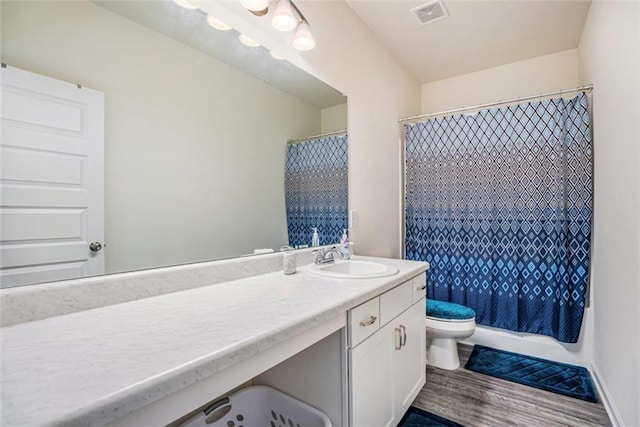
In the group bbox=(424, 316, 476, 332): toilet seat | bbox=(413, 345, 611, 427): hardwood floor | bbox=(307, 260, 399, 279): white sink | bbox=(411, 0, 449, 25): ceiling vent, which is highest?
bbox=(411, 0, 449, 25): ceiling vent

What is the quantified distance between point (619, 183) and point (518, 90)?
1.62 meters

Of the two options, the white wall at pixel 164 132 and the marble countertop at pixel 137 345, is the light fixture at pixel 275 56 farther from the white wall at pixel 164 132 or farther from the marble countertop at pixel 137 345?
the marble countertop at pixel 137 345

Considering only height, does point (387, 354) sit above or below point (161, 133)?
below

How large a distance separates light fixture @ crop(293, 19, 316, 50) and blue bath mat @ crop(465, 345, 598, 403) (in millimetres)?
2283

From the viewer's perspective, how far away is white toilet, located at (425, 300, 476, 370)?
78.9 inches

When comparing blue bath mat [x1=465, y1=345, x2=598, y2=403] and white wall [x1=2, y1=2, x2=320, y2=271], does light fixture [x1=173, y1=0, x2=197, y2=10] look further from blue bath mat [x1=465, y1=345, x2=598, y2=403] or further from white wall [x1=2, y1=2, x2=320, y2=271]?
blue bath mat [x1=465, y1=345, x2=598, y2=403]

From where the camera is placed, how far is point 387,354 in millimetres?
1344

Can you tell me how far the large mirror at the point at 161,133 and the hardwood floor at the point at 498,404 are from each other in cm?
130

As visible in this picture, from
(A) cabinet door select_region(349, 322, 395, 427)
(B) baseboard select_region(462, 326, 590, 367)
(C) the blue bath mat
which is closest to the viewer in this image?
(A) cabinet door select_region(349, 322, 395, 427)

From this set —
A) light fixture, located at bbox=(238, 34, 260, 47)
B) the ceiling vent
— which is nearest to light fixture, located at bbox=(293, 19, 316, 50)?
light fixture, located at bbox=(238, 34, 260, 47)

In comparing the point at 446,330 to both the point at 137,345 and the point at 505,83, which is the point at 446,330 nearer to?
the point at 137,345

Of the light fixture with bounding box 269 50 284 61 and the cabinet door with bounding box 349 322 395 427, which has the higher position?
the light fixture with bounding box 269 50 284 61

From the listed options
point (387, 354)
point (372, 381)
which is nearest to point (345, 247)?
point (387, 354)

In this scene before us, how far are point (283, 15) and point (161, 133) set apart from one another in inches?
31.4
